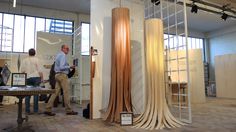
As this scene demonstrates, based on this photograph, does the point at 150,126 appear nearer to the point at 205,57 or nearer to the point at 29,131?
the point at 29,131

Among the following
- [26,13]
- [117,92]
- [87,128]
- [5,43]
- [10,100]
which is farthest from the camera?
[26,13]

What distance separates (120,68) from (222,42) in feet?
31.1

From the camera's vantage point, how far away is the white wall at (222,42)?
10.8m

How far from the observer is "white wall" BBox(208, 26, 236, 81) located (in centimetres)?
1077

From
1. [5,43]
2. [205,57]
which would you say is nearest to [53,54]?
[5,43]

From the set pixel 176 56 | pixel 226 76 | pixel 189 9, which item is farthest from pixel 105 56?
pixel 226 76

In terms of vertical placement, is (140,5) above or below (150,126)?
above

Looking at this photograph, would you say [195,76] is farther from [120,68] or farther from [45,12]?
[45,12]

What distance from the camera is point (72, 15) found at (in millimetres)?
8414

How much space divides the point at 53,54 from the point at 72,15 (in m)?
2.04

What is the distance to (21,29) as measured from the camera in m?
7.71

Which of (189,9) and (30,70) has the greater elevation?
(189,9)

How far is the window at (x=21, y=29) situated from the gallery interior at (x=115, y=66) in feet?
0.10

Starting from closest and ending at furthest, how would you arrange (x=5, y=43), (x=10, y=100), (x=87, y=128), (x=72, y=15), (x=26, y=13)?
(x=87, y=128) < (x=10, y=100) < (x=5, y=43) < (x=26, y=13) < (x=72, y=15)
